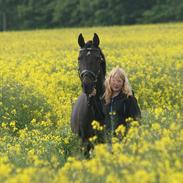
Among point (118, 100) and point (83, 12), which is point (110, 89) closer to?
point (118, 100)

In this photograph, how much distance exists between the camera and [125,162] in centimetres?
460

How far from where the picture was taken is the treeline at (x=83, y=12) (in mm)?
57281

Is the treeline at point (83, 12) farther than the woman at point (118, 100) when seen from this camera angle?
Yes

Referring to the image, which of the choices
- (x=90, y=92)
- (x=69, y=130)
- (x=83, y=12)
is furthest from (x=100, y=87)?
(x=83, y=12)

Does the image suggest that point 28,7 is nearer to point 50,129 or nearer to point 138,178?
point 50,129

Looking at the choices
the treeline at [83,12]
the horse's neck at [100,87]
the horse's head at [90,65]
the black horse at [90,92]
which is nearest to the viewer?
the horse's head at [90,65]

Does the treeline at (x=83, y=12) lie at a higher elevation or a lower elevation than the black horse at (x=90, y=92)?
lower

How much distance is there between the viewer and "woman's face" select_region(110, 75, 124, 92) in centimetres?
682

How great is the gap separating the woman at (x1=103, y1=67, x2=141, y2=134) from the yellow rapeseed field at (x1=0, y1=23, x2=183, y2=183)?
→ 0.32 meters

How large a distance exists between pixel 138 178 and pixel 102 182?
670mm

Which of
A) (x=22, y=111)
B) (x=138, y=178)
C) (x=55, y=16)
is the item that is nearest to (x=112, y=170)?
(x=138, y=178)

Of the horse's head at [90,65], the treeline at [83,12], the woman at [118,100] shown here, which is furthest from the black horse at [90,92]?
the treeline at [83,12]

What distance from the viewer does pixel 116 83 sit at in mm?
6820

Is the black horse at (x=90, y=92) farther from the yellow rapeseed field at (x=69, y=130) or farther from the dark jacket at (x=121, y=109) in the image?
the yellow rapeseed field at (x=69, y=130)
